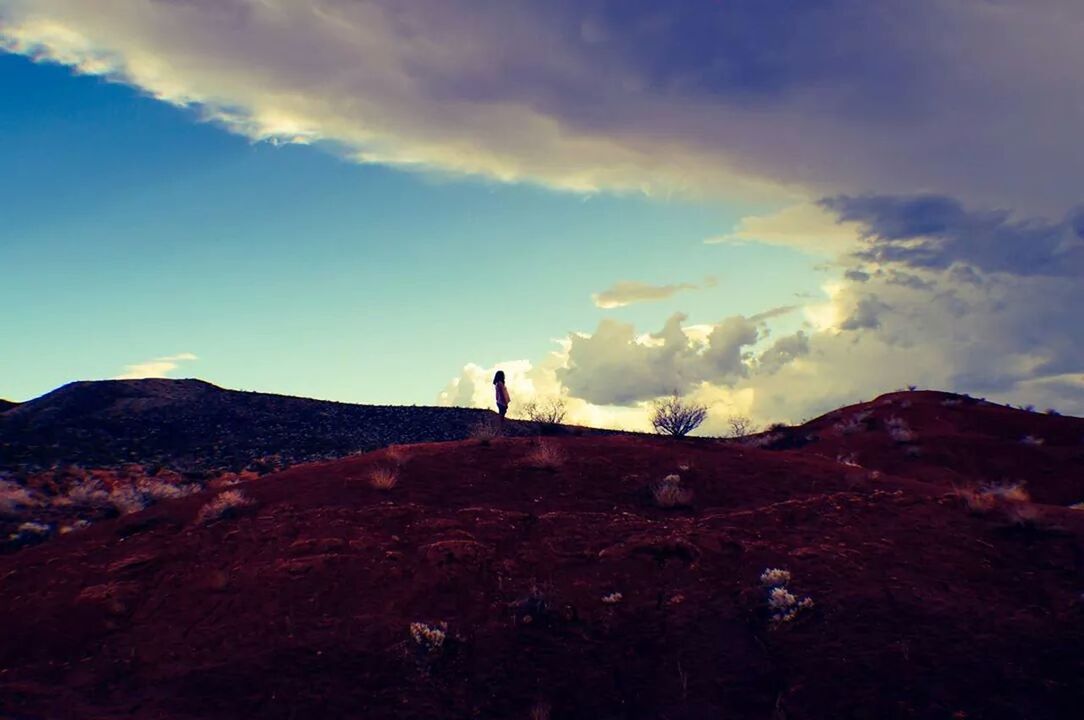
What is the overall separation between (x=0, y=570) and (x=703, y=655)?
1553 cm

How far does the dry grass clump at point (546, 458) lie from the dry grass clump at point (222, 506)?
280 inches

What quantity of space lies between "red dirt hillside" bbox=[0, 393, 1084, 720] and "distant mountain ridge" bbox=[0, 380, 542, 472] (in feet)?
56.7

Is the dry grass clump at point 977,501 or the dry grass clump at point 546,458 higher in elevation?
the dry grass clump at point 546,458

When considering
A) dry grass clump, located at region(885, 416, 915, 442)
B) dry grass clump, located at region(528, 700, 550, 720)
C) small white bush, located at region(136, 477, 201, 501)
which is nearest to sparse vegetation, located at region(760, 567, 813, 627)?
dry grass clump, located at region(528, 700, 550, 720)

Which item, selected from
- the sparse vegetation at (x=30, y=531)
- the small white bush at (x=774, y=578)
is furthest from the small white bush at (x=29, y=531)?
the small white bush at (x=774, y=578)

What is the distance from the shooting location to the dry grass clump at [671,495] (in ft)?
59.3

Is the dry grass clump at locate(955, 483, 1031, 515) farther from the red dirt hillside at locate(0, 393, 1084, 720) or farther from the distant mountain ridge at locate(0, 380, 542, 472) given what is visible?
the distant mountain ridge at locate(0, 380, 542, 472)

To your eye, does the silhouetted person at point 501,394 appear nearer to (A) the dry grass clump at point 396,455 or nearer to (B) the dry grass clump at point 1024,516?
(A) the dry grass clump at point 396,455

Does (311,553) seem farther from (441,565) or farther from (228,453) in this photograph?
(228,453)

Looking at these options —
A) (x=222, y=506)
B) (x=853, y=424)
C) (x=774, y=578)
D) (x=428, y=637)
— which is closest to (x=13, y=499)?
(x=222, y=506)

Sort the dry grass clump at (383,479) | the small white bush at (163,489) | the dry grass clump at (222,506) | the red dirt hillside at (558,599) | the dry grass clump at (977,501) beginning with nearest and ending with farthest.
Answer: the red dirt hillside at (558,599) → the dry grass clump at (977,501) → the dry grass clump at (222,506) → the dry grass clump at (383,479) → the small white bush at (163,489)

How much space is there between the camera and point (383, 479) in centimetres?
1916

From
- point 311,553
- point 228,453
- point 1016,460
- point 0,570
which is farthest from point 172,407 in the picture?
point 1016,460

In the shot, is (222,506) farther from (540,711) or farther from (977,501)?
(977,501)
